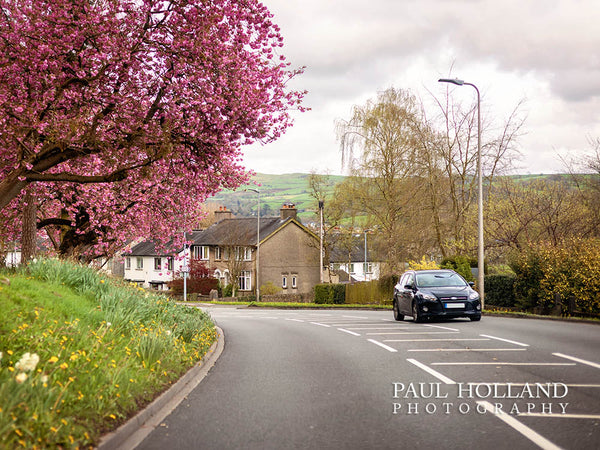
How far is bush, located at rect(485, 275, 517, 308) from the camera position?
2566 cm

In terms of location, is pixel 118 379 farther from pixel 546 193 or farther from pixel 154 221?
pixel 546 193

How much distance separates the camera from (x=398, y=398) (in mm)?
7312

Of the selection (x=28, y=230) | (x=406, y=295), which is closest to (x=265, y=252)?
(x=406, y=295)

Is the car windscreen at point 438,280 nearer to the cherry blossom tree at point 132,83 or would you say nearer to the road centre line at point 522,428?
the cherry blossom tree at point 132,83

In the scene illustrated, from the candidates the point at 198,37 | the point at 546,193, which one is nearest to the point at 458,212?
the point at 546,193

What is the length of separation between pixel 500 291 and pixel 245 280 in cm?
4432

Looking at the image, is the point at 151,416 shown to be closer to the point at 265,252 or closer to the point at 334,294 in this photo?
the point at 334,294

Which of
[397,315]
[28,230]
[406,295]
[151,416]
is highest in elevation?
[28,230]

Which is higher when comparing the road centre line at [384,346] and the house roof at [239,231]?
the house roof at [239,231]

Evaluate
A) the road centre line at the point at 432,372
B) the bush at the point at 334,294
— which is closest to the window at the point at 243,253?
the bush at the point at 334,294

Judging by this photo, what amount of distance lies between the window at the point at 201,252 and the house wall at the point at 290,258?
8002mm

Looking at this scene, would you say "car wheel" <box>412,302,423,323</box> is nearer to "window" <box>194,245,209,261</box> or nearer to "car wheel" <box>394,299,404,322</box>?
"car wheel" <box>394,299,404,322</box>

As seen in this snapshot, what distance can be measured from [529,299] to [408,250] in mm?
17363

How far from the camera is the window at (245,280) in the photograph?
67625mm
